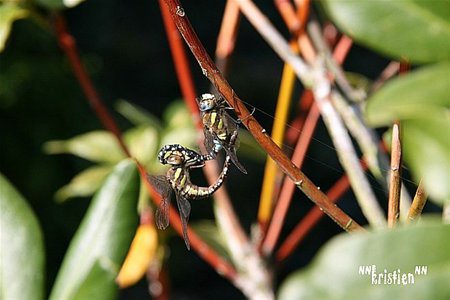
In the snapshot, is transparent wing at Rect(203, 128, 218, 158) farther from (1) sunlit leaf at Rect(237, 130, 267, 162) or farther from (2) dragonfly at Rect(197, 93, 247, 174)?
(1) sunlit leaf at Rect(237, 130, 267, 162)

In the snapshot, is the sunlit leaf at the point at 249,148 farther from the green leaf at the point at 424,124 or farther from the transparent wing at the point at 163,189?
the green leaf at the point at 424,124

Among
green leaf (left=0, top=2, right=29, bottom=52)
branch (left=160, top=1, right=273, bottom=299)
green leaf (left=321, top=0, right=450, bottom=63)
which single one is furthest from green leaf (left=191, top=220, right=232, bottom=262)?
green leaf (left=321, top=0, right=450, bottom=63)

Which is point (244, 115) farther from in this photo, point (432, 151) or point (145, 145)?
point (145, 145)

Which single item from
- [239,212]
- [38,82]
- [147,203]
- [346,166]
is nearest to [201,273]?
[239,212]

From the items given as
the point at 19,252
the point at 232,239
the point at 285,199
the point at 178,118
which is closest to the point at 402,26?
the point at 19,252

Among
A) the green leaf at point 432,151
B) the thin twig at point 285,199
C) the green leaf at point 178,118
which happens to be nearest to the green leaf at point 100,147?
the green leaf at point 178,118

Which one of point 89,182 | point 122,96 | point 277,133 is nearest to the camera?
point 277,133
